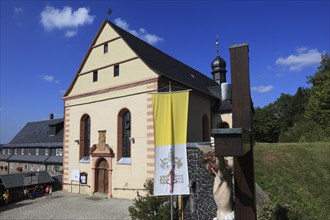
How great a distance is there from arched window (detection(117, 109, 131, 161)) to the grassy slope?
342 inches

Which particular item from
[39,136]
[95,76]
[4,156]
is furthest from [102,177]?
[4,156]

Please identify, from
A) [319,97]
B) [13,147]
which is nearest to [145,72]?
[319,97]

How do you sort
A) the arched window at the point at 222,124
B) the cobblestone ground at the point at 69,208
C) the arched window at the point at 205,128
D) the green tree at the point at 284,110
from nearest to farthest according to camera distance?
the cobblestone ground at the point at 69,208 < the arched window at the point at 205,128 < the arched window at the point at 222,124 < the green tree at the point at 284,110

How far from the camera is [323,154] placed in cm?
1839

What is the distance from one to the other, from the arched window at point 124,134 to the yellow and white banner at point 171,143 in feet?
33.8

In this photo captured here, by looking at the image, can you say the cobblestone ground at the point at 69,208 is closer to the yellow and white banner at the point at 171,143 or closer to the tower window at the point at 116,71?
the yellow and white banner at the point at 171,143

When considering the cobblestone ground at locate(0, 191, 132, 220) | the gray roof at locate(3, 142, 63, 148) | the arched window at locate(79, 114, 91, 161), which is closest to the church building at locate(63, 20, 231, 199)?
the arched window at locate(79, 114, 91, 161)

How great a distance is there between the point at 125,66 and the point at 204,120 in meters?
8.61

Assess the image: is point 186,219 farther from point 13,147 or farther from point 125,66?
point 13,147

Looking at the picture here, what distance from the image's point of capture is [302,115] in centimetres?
4762

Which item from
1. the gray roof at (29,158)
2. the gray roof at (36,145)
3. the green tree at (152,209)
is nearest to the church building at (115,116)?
the green tree at (152,209)

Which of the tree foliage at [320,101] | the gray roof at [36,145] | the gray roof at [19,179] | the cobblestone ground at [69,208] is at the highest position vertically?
the tree foliage at [320,101]

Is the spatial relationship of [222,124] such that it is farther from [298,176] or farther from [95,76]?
[95,76]

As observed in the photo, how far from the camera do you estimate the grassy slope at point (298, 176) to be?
12.3 m
